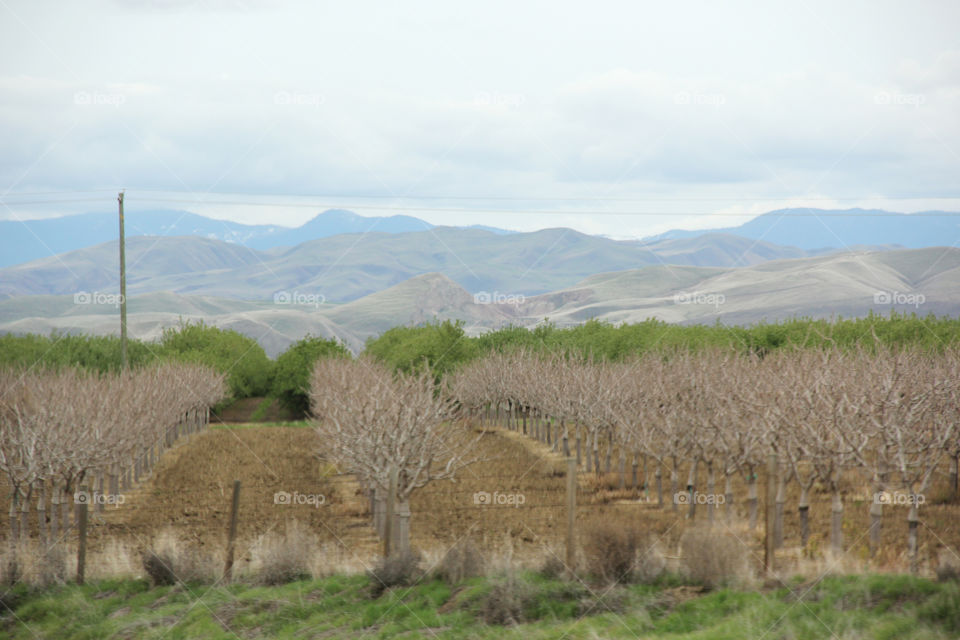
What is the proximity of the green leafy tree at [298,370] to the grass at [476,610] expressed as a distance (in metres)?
55.2

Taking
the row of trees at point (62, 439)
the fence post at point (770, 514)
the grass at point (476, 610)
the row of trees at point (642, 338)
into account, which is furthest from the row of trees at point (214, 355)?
the fence post at point (770, 514)

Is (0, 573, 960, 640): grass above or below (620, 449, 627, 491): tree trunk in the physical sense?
above

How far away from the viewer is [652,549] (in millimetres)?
15586

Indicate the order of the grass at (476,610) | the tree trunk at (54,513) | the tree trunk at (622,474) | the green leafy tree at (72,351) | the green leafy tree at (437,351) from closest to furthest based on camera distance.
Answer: the grass at (476,610) < the tree trunk at (54,513) < the tree trunk at (622,474) < the green leafy tree at (72,351) < the green leafy tree at (437,351)

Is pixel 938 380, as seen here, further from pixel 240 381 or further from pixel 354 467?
pixel 240 381

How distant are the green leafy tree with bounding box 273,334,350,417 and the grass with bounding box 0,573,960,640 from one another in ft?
181

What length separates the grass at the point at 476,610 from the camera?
12078mm

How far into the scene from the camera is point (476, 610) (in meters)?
14.5

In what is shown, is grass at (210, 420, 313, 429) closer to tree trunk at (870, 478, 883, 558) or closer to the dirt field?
the dirt field

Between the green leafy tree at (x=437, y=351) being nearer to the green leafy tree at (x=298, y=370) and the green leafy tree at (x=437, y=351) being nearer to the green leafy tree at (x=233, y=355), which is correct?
the green leafy tree at (x=298, y=370)

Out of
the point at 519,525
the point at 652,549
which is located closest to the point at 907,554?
the point at 652,549

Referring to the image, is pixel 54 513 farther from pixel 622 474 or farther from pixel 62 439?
pixel 622 474

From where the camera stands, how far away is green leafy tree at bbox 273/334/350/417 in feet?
241

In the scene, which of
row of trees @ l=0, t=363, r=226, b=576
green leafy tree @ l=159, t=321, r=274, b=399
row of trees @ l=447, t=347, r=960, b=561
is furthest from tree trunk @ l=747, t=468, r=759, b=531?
green leafy tree @ l=159, t=321, r=274, b=399
